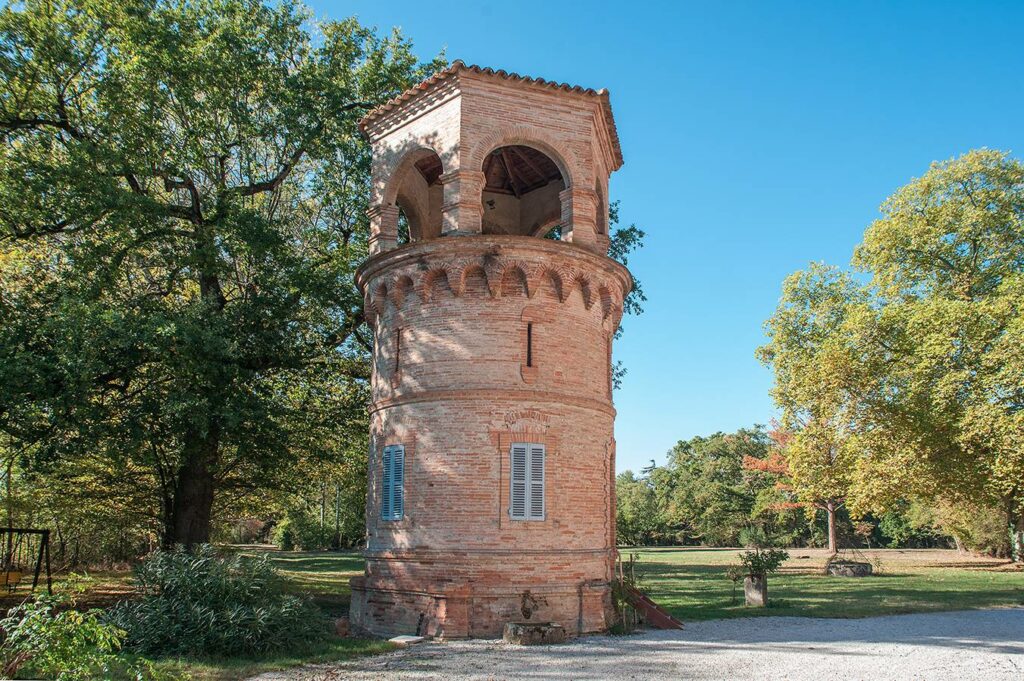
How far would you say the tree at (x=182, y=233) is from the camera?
64.4 feet

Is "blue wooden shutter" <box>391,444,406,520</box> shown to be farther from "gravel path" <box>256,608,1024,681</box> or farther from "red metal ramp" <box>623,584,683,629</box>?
"red metal ramp" <box>623,584,683,629</box>

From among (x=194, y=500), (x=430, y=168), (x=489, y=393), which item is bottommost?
(x=194, y=500)

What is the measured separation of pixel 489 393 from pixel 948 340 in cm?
1972

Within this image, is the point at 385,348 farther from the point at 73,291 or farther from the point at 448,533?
the point at 73,291

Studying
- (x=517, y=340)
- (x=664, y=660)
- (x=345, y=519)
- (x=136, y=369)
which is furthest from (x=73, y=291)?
(x=345, y=519)

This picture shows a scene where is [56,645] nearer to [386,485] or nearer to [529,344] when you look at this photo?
[386,485]

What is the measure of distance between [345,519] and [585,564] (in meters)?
47.4

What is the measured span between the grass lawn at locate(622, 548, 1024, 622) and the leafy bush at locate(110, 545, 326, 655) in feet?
32.0

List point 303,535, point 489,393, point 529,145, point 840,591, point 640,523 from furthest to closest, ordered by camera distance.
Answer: point 640,523, point 303,535, point 840,591, point 529,145, point 489,393

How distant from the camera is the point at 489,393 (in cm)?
1678

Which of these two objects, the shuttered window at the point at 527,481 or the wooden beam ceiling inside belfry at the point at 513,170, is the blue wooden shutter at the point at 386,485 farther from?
the wooden beam ceiling inside belfry at the point at 513,170

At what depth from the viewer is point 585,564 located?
16938 millimetres

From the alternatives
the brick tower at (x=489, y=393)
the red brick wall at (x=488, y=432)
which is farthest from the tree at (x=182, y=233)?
the red brick wall at (x=488, y=432)

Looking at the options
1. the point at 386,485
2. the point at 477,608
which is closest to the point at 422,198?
the point at 386,485
